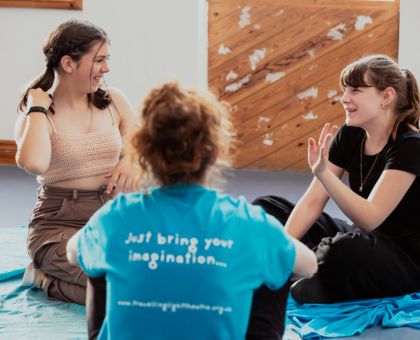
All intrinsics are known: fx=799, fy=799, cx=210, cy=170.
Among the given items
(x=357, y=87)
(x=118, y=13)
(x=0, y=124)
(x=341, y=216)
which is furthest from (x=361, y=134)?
(x=0, y=124)

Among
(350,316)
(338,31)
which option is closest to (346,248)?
(350,316)

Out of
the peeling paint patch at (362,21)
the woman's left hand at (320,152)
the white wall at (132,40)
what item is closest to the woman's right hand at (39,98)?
the woman's left hand at (320,152)

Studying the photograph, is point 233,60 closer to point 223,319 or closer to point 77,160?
point 77,160

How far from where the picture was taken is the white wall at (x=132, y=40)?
4566mm

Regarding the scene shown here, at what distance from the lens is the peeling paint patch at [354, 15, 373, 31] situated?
14.6 feet

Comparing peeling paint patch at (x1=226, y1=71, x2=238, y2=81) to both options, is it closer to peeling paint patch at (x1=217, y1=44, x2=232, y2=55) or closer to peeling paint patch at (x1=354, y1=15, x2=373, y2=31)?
peeling paint patch at (x1=217, y1=44, x2=232, y2=55)

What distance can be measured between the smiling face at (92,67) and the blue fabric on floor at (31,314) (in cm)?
68

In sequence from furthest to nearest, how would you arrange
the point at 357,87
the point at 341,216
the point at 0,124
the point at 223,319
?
1. the point at 0,124
2. the point at 341,216
3. the point at 357,87
4. the point at 223,319

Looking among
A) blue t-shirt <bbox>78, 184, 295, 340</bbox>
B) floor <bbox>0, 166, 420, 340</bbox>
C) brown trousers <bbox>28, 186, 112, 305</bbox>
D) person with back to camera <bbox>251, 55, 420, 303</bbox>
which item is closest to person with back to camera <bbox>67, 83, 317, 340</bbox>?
blue t-shirt <bbox>78, 184, 295, 340</bbox>

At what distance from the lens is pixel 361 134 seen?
2.62 meters

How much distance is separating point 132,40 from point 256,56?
0.72m

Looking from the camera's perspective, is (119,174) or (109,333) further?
(119,174)

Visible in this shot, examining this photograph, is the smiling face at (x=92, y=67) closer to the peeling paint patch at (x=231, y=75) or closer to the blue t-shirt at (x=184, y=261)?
the blue t-shirt at (x=184, y=261)

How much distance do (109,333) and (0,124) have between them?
3.54 metres
